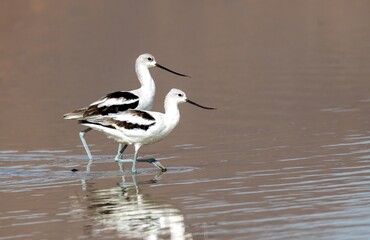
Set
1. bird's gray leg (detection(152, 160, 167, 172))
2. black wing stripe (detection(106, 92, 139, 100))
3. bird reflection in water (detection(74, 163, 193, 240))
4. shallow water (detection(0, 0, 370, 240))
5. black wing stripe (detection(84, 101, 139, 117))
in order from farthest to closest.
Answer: black wing stripe (detection(106, 92, 139, 100))
black wing stripe (detection(84, 101, 139, 117))
bird's gray leg (detection(152, 160, 167, 172))
shallow water (detection(0, 0, 370, 240))
bird reflection in water (detection(74, 163, 193, 240))

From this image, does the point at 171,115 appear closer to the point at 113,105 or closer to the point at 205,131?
the point at 113,105

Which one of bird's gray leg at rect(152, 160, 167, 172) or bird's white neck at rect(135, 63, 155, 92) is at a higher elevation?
bird's white neck at rect(135, 63, 155, 92)

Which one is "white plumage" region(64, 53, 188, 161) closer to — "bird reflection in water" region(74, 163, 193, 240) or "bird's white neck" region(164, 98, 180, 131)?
"bird's white neck" region(164, 98, 180, 131)

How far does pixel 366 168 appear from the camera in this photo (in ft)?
40.1

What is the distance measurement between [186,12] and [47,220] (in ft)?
87.8

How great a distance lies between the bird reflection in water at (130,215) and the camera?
9.69 metres

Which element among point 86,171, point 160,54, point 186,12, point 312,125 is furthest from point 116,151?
point 186,12

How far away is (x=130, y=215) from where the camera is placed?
10.6 metres

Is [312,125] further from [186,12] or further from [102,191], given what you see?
[186,12]

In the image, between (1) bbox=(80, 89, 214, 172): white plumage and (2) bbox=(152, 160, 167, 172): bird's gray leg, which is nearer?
(2) bbox=(152, 160, 167, 172): bird's gray leg

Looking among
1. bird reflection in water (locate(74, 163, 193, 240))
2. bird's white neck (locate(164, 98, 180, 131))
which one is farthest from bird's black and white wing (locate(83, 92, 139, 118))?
bird reflection in water (locate(74, 163, 193, 240))

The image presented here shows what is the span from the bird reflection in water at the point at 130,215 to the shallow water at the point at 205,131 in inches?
0.8

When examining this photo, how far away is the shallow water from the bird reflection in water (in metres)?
0.02

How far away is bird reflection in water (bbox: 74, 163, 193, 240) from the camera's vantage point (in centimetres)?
969
